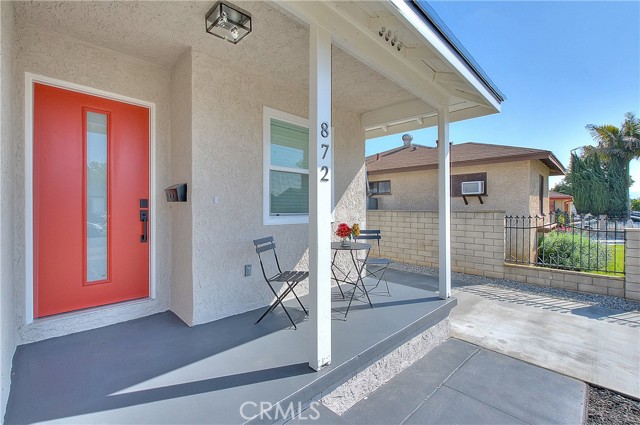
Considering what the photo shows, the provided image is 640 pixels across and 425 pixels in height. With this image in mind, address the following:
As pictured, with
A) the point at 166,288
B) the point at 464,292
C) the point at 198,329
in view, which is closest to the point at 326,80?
the point at 198,329

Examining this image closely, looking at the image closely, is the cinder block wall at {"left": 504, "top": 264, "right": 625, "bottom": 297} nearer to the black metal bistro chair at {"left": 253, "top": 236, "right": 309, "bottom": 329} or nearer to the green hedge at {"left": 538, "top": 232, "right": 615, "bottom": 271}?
the green hedge at {"left": 538, "top": 232, "right": 615, "bottom": 271}

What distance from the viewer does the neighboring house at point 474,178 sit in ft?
26.9

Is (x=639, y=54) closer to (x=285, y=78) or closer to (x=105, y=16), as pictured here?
(x=285, y=78)


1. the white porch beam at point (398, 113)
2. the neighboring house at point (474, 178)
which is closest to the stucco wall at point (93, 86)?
the white porch beam at point (398, 113)

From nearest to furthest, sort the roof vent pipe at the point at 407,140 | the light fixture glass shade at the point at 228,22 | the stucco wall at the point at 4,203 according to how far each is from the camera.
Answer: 1. the stucco wall at the point at 4,203
2. the light fixture glass shade at the point at 228,22
3. the roof vent pipe at the point at 407,140

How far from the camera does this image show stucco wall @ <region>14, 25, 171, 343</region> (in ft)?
7.99

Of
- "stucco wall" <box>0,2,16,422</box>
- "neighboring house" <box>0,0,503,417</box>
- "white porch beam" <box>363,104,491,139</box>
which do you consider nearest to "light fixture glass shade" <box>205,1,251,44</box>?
"neighboring house" <box>0,0,503,417</box>

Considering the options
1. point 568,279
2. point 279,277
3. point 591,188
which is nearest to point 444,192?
point 279,277

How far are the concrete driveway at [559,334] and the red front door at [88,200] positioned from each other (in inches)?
162

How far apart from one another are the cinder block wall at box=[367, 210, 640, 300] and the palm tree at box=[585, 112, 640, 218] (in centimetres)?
1822

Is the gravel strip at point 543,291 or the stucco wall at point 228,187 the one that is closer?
the stucco wall at point 228,187

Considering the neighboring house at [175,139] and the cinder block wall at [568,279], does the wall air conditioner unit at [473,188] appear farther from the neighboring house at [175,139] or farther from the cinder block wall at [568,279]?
the neighboring house at [175,139]

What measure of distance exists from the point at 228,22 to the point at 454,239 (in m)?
6.69

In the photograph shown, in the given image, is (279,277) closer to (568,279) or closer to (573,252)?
(568,279)
